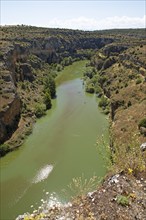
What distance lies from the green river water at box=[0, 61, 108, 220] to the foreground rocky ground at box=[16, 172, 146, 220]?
19053 mm

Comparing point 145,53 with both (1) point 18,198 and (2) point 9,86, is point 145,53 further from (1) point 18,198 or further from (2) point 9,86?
(1) point 18,198

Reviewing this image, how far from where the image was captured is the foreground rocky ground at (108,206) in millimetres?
10250

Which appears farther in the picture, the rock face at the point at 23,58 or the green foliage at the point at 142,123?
the rock face at the point at 23,58

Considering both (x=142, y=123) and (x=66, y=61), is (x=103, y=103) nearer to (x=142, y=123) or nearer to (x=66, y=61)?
(x=142, y=123)

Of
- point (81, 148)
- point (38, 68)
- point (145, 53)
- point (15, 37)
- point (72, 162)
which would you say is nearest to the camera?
point (72, 162)

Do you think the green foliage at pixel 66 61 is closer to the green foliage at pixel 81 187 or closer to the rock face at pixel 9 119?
the rock face at pixel 9 119

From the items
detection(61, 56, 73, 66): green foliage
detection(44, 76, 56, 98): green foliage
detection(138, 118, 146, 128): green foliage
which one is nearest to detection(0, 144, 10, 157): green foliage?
detection(138, 118, 146, 128): green foliage

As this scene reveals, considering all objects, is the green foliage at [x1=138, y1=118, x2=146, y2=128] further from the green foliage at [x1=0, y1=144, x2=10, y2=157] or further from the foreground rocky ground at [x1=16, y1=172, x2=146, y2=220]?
the foreground rocky ground at [x1=16, y1=172, x2=146, y2=220]

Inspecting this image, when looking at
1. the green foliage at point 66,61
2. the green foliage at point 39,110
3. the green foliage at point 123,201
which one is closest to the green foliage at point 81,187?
the green foliage at point 123,201

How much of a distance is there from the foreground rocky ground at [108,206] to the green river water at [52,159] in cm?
1905

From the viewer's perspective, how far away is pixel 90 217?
10102 mm

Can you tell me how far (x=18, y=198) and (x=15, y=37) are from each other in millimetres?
74610

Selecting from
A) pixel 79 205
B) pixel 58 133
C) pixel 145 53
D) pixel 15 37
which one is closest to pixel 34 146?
pixel 58 133

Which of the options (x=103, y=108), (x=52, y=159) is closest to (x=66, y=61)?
(x=103, y=108)
